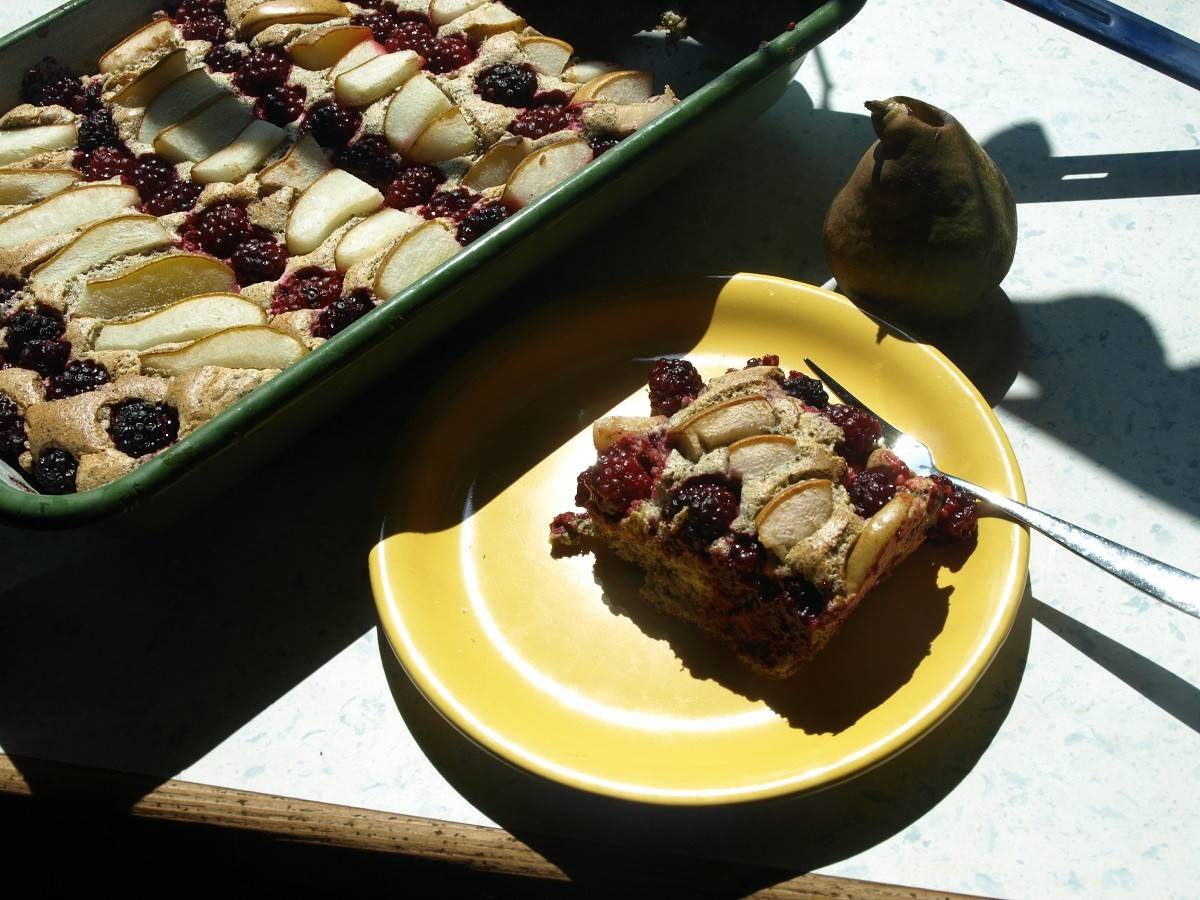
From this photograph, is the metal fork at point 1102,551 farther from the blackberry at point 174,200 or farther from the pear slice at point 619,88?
the blackberry at point 174,200

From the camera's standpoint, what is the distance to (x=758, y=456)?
1.43 m

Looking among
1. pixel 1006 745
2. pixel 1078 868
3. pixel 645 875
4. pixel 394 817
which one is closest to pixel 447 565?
pixel 394 817

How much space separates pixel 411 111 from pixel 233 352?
1.91 ft

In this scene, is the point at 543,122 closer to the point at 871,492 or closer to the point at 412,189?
the point at 412,189

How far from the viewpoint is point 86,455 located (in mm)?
1477

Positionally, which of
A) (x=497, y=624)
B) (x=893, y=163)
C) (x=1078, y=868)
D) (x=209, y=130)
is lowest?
(x=1078, y=868)

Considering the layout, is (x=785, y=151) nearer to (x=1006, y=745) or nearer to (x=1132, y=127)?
(x=1132, y=127)

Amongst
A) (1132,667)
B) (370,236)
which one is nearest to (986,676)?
(1132,667)

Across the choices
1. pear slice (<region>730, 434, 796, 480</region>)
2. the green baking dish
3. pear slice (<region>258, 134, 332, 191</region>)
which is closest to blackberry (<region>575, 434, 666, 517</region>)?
pear slice (<region>730, 434, 796, 480</region>)

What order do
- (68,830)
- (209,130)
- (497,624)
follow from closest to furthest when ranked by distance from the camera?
(497,624), (209,130), (68,830)

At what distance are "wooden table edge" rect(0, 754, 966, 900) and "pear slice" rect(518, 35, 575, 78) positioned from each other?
1.33 m

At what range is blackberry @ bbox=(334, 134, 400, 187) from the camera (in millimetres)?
1823

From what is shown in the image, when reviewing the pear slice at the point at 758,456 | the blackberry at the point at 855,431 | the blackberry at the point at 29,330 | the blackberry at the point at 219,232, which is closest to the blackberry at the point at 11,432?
the blackberry at the point at 29,330

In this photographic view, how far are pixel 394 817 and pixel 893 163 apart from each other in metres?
1.20
